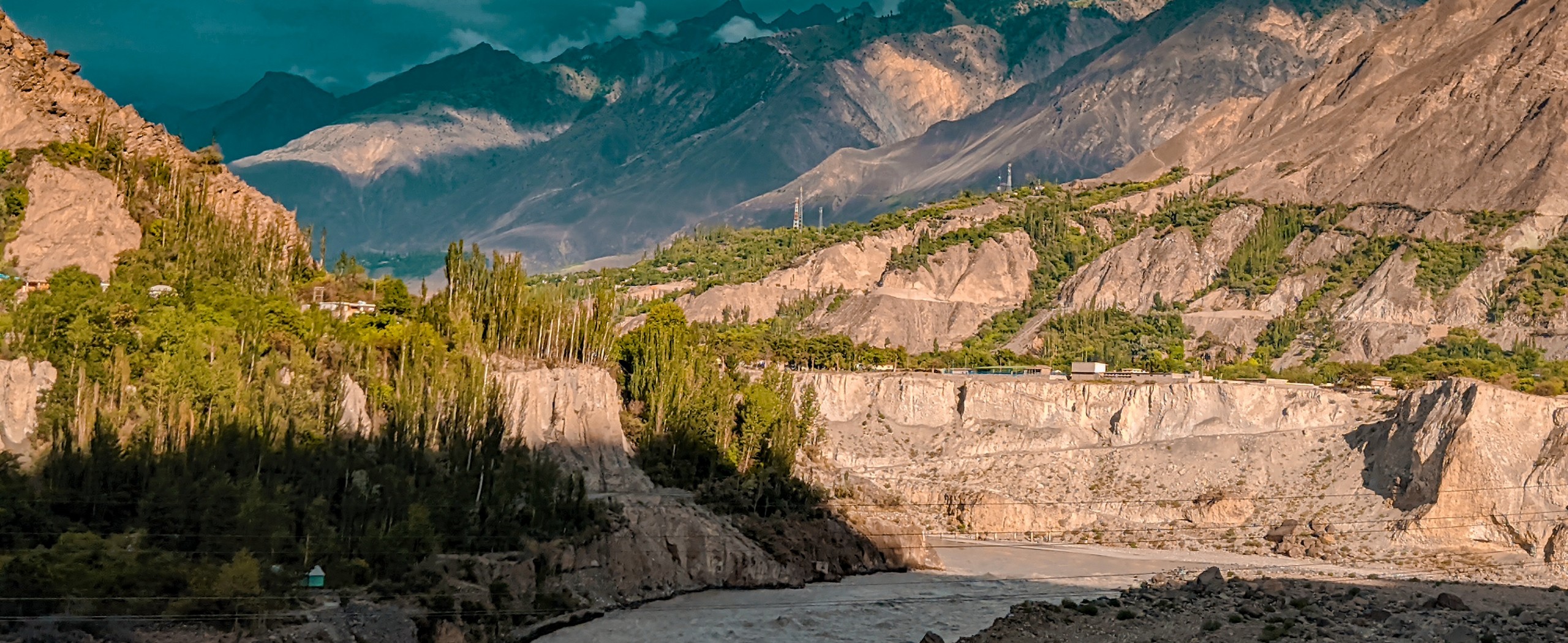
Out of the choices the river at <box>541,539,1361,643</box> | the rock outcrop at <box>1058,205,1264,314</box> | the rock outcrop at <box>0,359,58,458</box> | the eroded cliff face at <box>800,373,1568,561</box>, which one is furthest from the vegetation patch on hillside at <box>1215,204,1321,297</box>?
the rock outcrop at <box>0,359,58,458</box>

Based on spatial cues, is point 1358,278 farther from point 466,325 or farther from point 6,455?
point 6,455

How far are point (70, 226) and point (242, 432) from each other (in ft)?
70.6

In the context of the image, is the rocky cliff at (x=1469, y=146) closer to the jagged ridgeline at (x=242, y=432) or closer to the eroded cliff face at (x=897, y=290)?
the eroded cliff face at (x=897, y=290)

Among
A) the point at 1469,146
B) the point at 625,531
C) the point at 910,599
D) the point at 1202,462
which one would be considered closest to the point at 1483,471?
the point at 1202,462

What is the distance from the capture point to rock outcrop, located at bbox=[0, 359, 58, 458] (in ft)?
210

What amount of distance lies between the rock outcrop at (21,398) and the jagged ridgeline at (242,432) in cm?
43

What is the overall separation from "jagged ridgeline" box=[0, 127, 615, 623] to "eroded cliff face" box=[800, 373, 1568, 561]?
92.8 ft

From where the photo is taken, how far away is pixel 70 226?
8319cm

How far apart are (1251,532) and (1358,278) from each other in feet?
217

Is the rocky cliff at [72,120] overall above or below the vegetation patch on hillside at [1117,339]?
above

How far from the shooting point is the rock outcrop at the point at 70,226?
8088 cm

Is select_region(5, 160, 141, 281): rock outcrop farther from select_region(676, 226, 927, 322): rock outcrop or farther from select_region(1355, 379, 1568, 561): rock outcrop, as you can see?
select_region(676, 226, 927, 322): rock outcrop

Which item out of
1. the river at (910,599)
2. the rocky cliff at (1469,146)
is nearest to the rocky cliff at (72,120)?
the river at (910,599)

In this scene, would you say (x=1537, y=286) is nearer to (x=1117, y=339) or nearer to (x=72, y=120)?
(x=1117, y=339)
